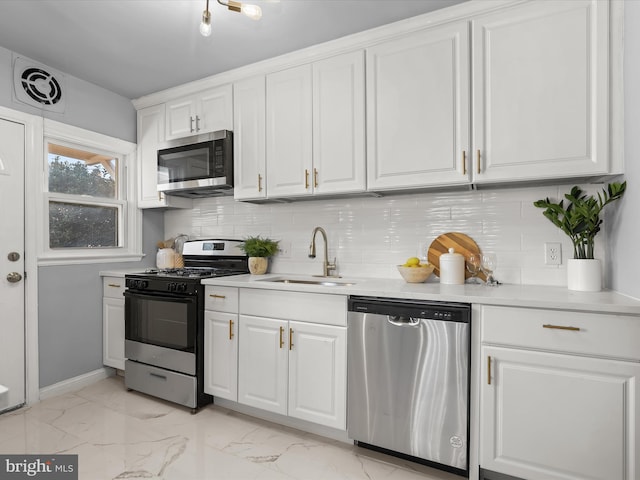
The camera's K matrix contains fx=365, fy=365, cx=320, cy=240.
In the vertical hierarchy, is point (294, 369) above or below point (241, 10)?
below

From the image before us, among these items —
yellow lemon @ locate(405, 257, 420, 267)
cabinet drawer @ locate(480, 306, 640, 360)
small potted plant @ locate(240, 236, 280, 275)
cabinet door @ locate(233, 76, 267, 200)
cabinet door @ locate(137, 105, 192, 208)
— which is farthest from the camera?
cabinet door @ locate(137, 105, 192, 208)

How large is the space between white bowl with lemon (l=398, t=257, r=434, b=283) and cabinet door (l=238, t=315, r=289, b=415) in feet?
2.67

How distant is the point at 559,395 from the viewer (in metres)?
1.58

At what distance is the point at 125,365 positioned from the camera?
286 centimetres

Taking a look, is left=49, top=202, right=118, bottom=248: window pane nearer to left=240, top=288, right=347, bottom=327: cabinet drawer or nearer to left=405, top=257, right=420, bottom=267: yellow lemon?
left=240, top=288, right=347, bottom=327: cabinet drawer

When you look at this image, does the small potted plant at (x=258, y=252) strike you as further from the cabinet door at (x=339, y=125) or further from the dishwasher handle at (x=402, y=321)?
the dishwasher handle at (x=402, y=321)

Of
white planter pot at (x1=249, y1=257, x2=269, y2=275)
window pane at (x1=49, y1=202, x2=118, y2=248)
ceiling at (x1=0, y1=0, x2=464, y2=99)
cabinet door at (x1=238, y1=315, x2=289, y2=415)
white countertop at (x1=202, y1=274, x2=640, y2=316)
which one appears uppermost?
ceiling at (x1=0, y1=0, x2=464, y2=99)

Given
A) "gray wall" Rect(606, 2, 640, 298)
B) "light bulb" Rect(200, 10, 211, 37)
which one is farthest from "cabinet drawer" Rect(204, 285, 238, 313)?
"gray wall" Rect(606, 2, 640, 298)

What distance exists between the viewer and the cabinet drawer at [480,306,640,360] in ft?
4.82

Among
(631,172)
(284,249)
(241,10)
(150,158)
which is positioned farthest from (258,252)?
(631,172)

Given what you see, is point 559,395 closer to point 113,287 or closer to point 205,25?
point 205,25

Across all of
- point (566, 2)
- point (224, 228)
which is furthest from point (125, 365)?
point (566, 2)

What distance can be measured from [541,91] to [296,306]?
175cm

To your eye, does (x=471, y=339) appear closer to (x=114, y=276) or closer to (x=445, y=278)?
(x=445, y=278)
